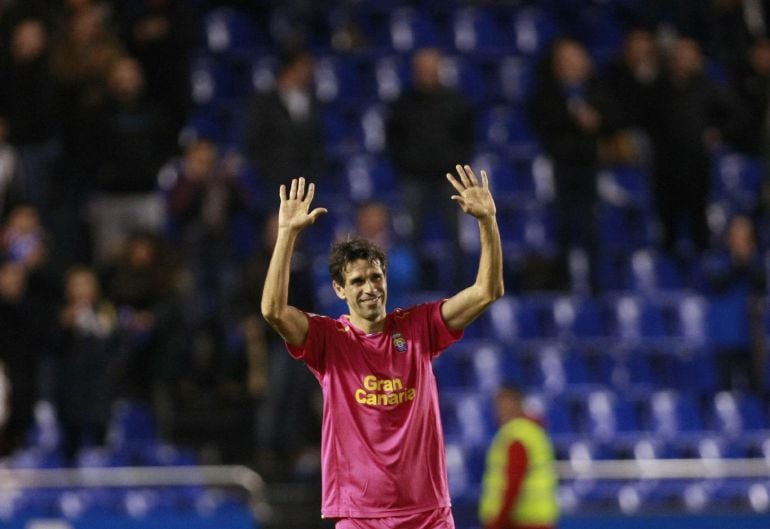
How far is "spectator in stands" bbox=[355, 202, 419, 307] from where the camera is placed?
474 inches

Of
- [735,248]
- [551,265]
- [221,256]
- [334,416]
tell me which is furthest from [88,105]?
[334,416]

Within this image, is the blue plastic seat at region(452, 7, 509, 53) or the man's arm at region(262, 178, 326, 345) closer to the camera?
the man's arm at region(262, 178, 326, 345)

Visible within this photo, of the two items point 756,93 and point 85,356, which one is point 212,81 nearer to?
point 85,356

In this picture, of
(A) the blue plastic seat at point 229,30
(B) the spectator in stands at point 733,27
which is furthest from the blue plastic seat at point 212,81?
(B) the spectator in stands at point 733,27

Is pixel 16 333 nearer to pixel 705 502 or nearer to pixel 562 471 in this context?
pixel 562 471

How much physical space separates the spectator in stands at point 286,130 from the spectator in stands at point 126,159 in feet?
2.47

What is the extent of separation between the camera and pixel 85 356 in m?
12.2

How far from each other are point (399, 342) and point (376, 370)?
0.16 metres

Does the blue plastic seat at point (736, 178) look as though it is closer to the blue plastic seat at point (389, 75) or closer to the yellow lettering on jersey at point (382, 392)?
the blue plastic seat at point (389, 75)

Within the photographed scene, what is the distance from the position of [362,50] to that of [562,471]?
5.50m

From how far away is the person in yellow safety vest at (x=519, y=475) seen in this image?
10109mm

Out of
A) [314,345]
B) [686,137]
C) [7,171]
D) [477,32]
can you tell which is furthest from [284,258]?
[477,32]

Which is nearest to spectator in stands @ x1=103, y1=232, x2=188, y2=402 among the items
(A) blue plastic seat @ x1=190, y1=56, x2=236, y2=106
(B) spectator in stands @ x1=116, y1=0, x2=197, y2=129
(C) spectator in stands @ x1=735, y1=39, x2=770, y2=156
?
(B) spectator in stands @ x1=116, y1=0, x2=197, y2=129

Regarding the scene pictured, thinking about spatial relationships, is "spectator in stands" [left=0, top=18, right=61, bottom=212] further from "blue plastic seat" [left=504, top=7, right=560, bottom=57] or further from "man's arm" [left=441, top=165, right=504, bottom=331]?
"man's arm" [left=441, top=165, right=504, bottom=331]
